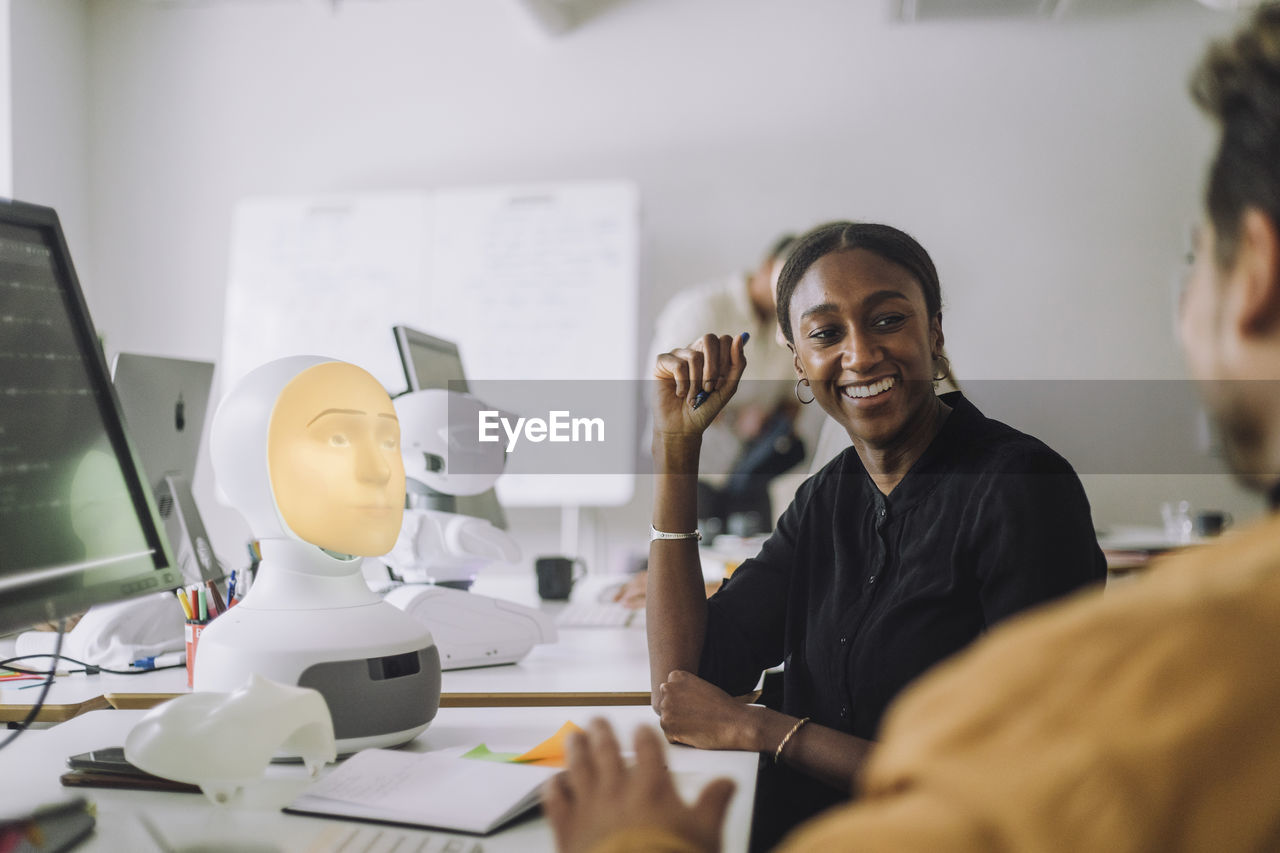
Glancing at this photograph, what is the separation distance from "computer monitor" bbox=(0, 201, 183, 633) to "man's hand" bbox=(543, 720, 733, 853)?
48 centimetres

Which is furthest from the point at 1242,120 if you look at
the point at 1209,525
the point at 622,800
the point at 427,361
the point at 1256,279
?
the point at 1209,525

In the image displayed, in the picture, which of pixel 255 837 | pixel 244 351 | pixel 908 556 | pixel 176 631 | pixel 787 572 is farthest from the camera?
pixel 244 351

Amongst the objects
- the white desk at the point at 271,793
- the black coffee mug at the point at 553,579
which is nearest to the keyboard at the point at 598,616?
the black coffee mug at the point at 553,579

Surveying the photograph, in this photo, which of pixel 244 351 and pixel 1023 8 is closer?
pixel 1023 8

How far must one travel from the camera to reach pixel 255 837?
0.83 metres

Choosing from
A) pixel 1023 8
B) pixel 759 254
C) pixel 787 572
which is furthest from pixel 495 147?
pixel 787 572

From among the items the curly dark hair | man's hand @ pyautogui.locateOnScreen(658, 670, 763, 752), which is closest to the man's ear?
the curly dark hair

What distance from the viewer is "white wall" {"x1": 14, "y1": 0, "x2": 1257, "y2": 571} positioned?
3.94 meters

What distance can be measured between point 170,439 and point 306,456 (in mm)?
954

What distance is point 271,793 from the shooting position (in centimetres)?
94

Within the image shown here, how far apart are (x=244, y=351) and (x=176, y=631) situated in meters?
2.73

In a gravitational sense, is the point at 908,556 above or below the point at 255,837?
above

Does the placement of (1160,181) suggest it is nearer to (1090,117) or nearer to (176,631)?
(1090,117)

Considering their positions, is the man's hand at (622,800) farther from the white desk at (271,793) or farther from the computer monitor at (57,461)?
the computer monitor at (57,461)
